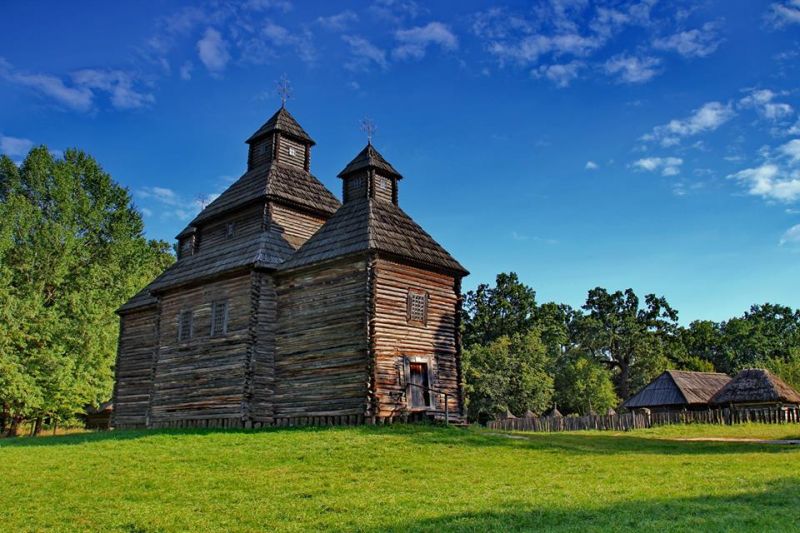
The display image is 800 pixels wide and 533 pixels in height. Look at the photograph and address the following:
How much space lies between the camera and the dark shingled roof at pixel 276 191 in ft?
96.8

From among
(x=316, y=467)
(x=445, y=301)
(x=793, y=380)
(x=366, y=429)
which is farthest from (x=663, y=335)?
(x=316, y=467)

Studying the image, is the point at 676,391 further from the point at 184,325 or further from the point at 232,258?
the point at 184,325

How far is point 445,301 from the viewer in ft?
87.2

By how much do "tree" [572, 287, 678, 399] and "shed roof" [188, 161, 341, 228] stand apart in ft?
180

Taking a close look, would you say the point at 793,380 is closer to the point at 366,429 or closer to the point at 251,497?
the point at 366,429

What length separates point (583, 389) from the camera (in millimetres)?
62719

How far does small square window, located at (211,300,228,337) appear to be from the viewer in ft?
88.0

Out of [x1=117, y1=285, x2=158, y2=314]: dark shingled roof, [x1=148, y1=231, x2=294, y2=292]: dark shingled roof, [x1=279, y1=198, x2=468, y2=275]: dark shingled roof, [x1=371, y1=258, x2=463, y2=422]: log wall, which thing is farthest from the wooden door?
[x1=117, y1=285, x2=158, y2=314]: dark shingled roof

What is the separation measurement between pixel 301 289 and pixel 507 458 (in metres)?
11.2

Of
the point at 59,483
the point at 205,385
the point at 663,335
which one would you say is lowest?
the point at 59,483

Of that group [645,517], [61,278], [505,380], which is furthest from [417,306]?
[505,380]

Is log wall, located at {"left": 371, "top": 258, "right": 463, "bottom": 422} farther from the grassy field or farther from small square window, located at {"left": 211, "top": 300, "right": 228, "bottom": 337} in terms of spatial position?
small square window, located at {"left": 211, "top": 300, "right": 228, "bottom": 337}

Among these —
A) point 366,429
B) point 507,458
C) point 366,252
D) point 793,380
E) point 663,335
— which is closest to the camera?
point 507,458

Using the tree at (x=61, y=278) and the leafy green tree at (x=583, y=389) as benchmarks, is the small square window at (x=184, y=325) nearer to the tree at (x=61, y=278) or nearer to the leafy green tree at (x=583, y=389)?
the tree at (x=61, y=278)
